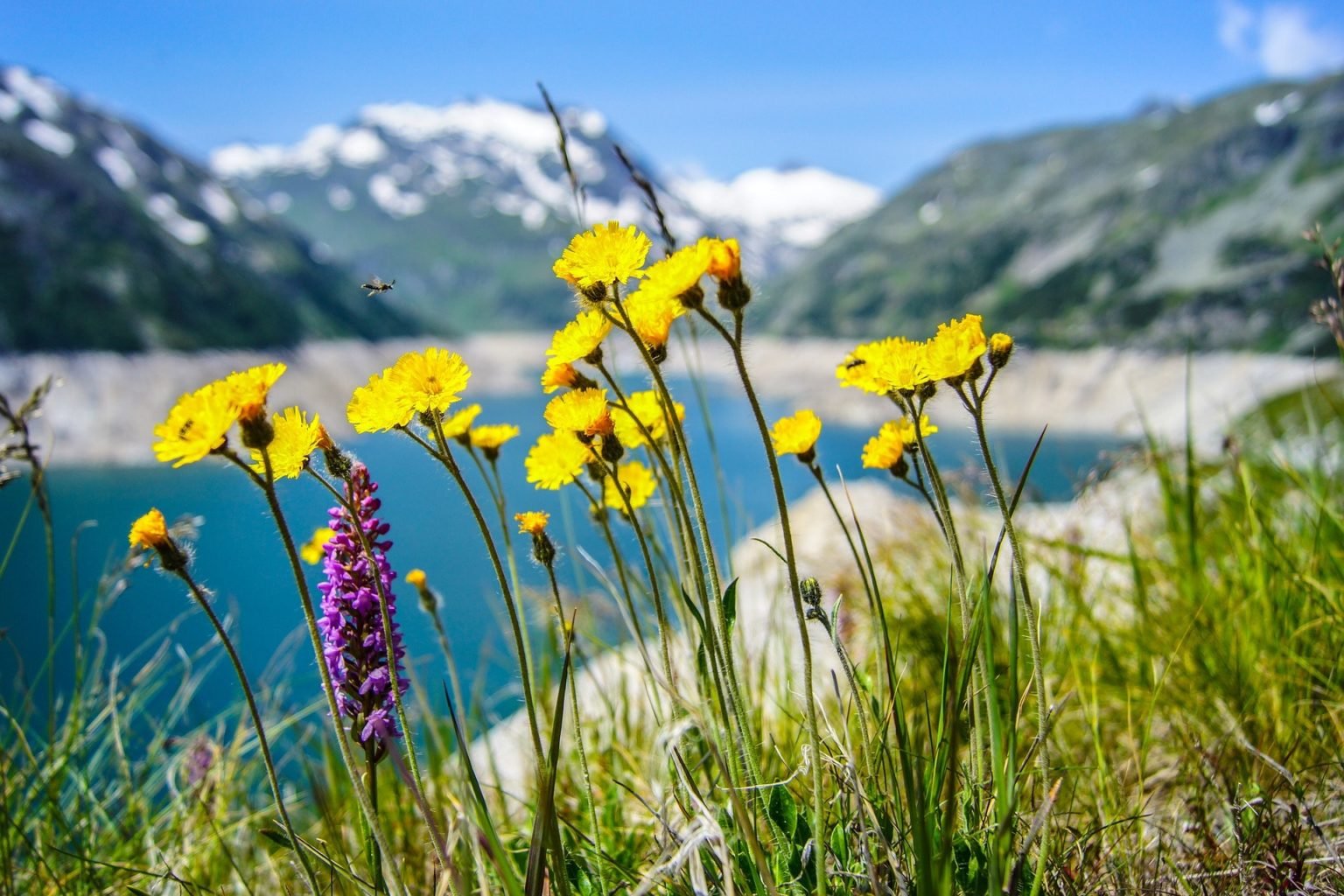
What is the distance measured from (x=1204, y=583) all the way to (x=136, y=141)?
162972mm

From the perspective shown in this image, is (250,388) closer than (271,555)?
Yes

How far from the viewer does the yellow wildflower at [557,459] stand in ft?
5.20

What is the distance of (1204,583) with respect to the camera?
313 cm

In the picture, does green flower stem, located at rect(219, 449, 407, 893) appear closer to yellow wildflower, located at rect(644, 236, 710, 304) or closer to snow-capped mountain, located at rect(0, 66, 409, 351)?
yellow wildflower, located at rect(644, 236, 710, 304)

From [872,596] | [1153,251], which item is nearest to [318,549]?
[872,596]

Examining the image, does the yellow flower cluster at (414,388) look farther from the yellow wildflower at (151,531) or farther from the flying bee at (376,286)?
the flying bee at (376,286)

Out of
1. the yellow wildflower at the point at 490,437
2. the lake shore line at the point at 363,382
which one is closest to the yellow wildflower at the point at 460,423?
the yellow wildflower at the point at 490,437

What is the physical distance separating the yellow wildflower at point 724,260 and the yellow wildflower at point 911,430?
0.46m

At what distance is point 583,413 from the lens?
1.49 m

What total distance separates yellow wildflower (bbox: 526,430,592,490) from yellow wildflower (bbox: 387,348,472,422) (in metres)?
0.31

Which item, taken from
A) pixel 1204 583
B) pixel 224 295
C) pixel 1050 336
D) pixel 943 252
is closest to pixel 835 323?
pixel 943 252

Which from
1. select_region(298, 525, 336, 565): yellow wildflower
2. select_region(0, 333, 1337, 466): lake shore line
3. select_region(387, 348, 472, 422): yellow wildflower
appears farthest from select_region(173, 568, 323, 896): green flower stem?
select_region(0, 333, 1337, 466): lake shore line

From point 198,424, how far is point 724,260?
0.82 meters

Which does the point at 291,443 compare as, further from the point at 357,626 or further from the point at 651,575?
the point at 651,575
